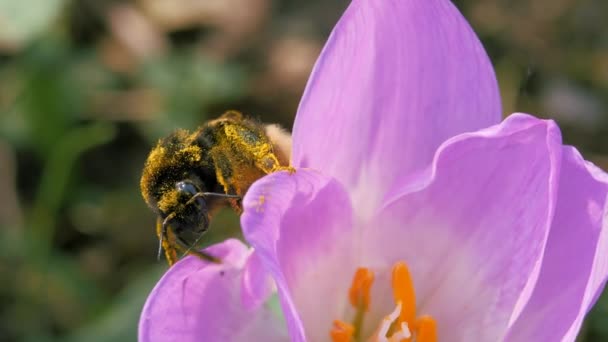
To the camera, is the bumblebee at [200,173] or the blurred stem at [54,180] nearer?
the bumblebee at [200,173]

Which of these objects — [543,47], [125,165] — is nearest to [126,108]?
[125,165]

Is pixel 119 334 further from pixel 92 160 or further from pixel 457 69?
pixel 457 69

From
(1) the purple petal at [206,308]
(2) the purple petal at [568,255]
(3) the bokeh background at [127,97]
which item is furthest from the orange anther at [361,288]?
(3) the bokeh background at [127,97]

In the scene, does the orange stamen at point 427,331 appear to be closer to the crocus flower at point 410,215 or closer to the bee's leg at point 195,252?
the crocus flower at point 410,215

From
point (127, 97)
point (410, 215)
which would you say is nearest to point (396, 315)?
point (410, 215)

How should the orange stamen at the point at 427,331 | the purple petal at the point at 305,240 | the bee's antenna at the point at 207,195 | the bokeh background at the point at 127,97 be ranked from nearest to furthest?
the purple petal at the point at 305,240 → the bee's antenna at the point at 207,195 → the orange stamen at the point at 427,331 → the bokeh background at the point at 127,97
